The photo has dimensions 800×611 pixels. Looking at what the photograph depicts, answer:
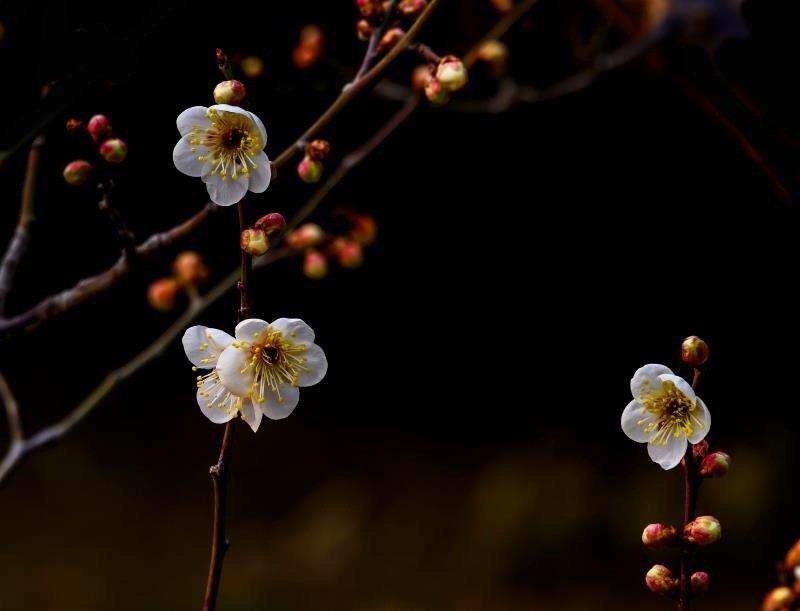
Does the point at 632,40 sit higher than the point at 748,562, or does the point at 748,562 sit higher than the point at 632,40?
the point at 632,40

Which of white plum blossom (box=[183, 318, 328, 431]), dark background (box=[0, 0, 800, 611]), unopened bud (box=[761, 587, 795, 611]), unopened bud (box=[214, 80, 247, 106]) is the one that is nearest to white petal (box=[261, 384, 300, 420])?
white plum blossom (box=[183, 318, 328, 431])

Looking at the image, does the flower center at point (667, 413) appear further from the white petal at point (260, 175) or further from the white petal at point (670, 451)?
the white petal at point (260, 175)

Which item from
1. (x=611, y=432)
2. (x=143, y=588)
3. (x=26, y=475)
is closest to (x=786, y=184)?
(x=611, y=432)

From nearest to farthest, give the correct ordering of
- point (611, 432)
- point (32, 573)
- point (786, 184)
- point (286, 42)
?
point (786, 184) → point (286, 42) → point (32, 573) → point (611, 432)

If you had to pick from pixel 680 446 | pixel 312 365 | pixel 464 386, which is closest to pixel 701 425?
pixel 680 446

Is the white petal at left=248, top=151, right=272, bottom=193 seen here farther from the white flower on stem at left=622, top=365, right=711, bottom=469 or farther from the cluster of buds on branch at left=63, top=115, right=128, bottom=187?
the white flower on stem at left=622, top=365, right=711, bottom=469

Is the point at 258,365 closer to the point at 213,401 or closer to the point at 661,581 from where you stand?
the point at 213,401

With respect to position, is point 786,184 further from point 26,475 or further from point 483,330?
point 26,475
